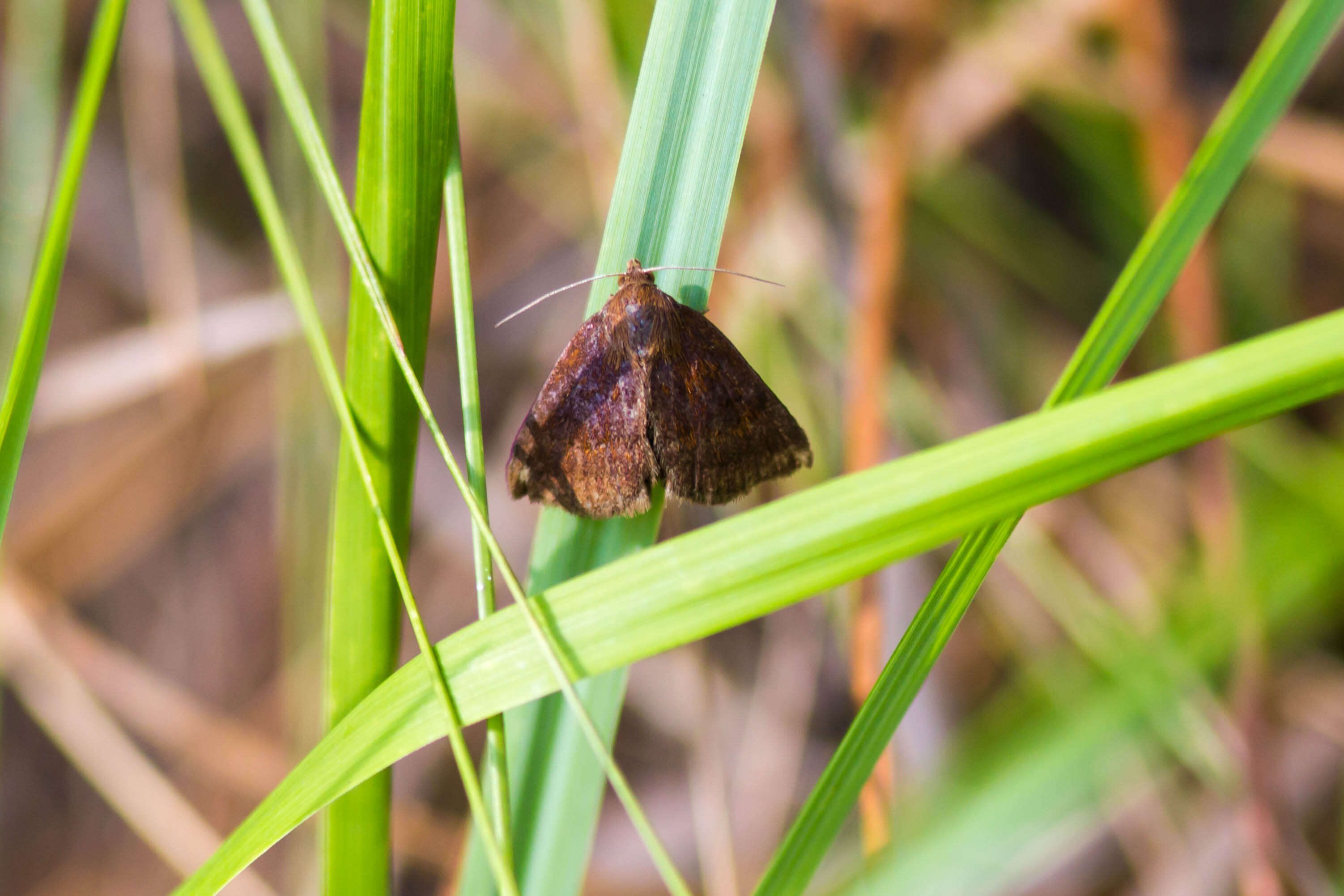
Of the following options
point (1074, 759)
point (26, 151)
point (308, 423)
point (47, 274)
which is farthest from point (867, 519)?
point (26, 151)

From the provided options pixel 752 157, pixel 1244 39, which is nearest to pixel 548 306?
Result: pixel 752 157

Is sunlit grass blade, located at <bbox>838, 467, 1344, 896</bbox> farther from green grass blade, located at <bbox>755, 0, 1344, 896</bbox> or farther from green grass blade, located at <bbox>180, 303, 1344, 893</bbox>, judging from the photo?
green grass blade, located at <bbox>180, 303, 1344, 893</bbox>

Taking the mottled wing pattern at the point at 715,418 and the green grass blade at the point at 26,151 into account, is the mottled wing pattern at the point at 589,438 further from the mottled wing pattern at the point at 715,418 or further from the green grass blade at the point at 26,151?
the green grass blade at the point at 26,151

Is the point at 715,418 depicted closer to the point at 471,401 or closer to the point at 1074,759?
the point at 471,401

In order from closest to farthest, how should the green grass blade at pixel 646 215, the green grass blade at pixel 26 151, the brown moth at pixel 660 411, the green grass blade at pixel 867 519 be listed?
the green grass blade at pixel 867 519 → the green grass blade at pixel 646 215 → the brown moth at pixel 660 411 → the green grass blade at pixel 26 151

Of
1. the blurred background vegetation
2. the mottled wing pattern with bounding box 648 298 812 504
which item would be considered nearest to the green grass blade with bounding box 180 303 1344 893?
the mottled wing pattern with bounding box 648 298 812 504

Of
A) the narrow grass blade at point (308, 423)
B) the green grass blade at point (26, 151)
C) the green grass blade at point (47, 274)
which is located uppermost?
the green grass blade at point (26, 151)

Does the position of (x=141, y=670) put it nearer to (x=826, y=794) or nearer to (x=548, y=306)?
(x=548, y=306)

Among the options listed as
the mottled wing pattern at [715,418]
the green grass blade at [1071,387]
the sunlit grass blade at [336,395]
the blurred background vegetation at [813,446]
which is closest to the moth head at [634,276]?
the mottled wing pattern at [715,418]
